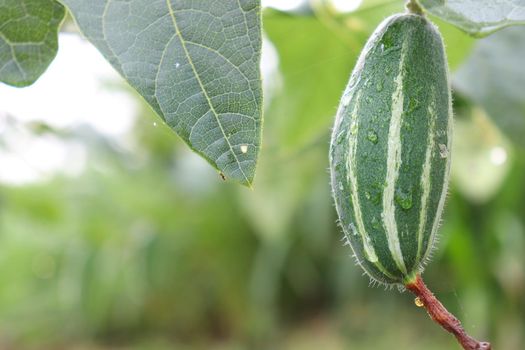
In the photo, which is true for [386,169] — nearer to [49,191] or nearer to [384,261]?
[384,261]

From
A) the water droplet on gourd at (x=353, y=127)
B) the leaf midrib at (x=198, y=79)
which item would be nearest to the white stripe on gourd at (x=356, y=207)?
the water droplet on gourd at (x=353, y=127)

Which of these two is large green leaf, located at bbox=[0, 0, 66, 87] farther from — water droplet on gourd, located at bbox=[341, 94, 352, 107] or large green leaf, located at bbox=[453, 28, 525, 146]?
large green leaf, located at bbox=[453, 28, 525, 146]

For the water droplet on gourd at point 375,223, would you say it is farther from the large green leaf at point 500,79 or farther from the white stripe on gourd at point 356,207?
the large green leaf at point 500,79

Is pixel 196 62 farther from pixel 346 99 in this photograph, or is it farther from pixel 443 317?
pixel 443 317

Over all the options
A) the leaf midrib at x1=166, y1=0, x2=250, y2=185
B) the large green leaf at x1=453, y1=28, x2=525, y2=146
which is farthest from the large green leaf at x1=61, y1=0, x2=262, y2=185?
the large green leaf at x1=453, y1=28, x2=525, y2=146

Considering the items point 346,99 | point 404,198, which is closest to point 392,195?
point 404,198

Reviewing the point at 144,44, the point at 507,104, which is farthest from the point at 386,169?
the point at 507,104
